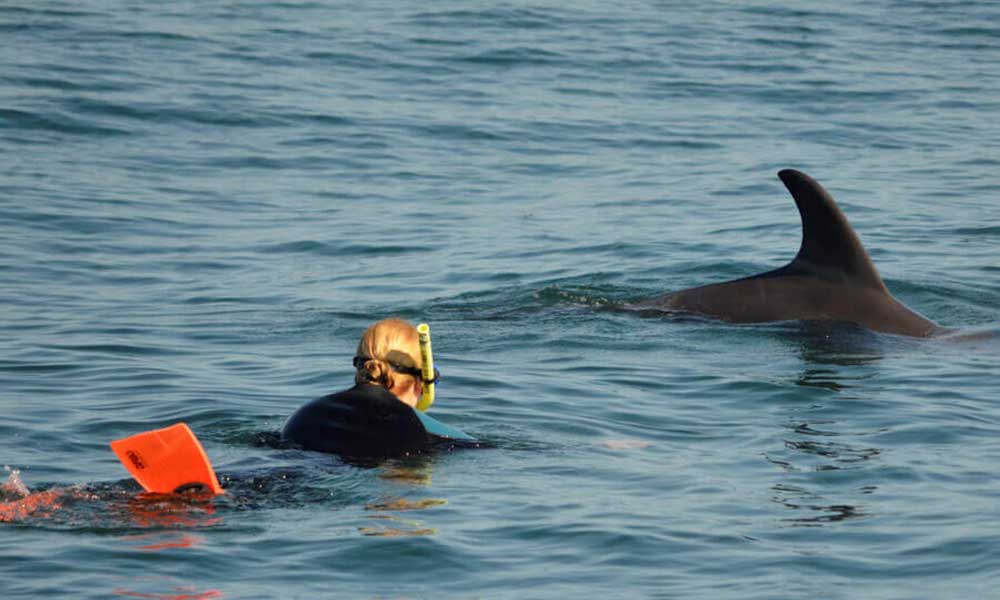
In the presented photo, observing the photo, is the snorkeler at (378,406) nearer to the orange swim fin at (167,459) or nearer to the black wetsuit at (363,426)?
the black wetsuit at (363,426)

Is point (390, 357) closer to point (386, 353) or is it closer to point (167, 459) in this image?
point (386, 353)

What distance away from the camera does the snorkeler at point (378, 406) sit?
9039mm

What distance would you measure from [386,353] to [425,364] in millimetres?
232

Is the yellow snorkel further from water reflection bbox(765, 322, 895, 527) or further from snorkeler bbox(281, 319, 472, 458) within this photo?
water reflection bbox(765, 322, 895, 527)

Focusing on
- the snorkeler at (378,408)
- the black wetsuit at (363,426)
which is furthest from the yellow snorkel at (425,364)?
the black wetsuit at (363,426)

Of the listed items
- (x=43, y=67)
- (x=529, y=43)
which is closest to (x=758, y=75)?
(x=529, y=43)

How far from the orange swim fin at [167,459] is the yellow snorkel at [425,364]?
1358 mm

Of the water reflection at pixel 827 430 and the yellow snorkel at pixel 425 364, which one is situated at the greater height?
the yellow snorkel at pixel 425 364

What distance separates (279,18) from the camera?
33.5m

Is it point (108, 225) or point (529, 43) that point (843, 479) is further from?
point (529, 43)

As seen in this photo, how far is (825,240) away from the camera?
13281mm

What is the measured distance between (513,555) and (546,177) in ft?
48.4

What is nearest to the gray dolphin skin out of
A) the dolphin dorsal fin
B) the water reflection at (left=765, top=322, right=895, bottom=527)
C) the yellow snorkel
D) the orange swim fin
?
the dolphin dorsal fin

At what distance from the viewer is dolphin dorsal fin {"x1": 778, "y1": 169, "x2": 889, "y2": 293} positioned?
1304 centimetres
